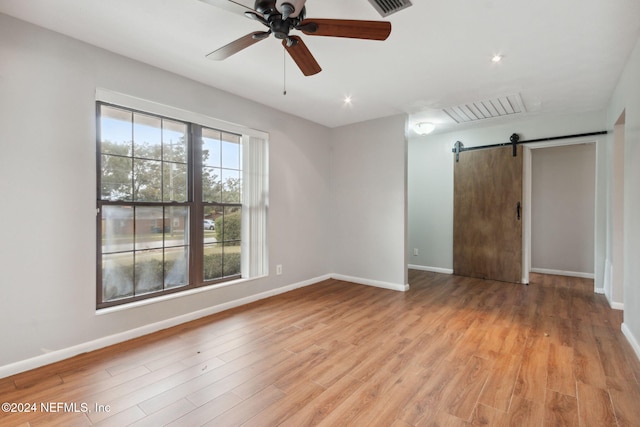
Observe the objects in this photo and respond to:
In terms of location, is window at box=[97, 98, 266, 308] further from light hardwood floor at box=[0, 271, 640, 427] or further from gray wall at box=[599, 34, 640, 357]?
gray wall at box=[599, 34, 640, 357]

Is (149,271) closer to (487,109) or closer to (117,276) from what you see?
(117,276)

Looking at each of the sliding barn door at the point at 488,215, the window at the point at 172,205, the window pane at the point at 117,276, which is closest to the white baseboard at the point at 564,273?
the sliding barn door at the point at 488,215

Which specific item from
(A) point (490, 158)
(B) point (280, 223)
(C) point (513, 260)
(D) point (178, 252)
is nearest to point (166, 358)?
(D) point (178, 252)

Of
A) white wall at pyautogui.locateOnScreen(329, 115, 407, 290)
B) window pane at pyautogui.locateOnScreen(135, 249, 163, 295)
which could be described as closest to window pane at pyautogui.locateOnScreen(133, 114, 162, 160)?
window pane at pyautogui.locateOnScreen(135, 249, 163, 295)

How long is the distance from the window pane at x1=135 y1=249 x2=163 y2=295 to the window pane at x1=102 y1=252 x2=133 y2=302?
69mm

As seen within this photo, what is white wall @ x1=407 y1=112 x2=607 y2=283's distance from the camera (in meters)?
5.02

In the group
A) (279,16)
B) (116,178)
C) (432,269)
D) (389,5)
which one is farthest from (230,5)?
(432,269)

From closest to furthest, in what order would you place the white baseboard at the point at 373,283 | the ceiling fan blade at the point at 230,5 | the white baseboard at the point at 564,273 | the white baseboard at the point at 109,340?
the ceiling fan blade at the point at 230,5
the white baseboard at the point at 109,340
the white baseboard at the point at 373,283
the white baseboard at the point at 564,273

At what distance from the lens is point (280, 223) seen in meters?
4.25

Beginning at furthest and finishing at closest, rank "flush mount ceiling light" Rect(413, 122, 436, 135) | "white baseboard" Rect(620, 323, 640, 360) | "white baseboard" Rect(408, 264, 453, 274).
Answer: "white baseboard" Rect(408, 264, 453, 274), "flush mount ceiling light" Rect(413, 122, 436, 135), "white baseboard" Rect(620, 323, 640, 360)

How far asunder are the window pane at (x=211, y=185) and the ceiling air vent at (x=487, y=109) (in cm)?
319

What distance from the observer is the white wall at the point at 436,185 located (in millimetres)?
5016

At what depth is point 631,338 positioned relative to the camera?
259 cm

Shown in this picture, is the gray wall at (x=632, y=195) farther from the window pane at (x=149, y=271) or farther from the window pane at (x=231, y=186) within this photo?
the window pane at (x=149, y=271)
